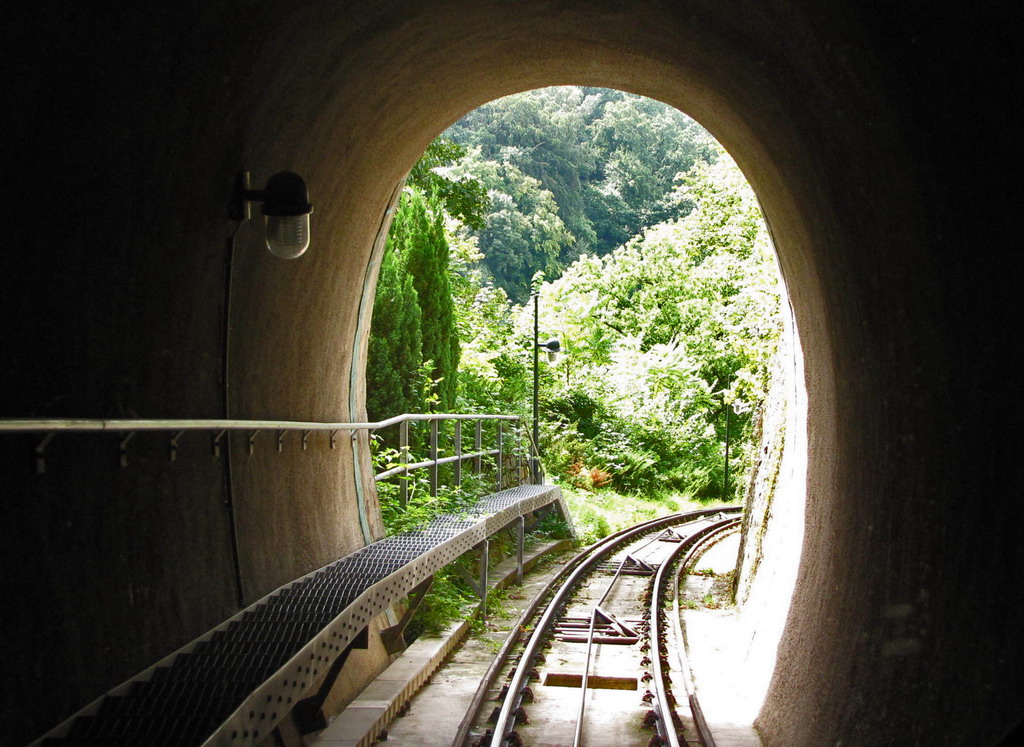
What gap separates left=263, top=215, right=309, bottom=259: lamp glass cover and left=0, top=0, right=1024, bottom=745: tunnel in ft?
0.73

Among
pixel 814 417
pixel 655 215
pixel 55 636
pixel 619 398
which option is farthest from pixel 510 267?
pixel 55 636

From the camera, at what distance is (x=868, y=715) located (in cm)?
469

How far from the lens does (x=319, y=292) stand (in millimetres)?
7422

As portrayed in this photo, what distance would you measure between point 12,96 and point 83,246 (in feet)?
2.56

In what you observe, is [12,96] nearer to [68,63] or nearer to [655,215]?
[68,63]

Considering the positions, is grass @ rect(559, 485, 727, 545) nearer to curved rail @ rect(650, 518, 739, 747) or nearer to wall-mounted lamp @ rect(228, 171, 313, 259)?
curved rail @ rect(650, 518, 739, 747)

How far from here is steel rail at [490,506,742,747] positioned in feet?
24.6

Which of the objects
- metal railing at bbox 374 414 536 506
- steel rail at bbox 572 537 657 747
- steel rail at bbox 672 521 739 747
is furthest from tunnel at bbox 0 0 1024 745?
metal railing at bbox 374 414 536 506

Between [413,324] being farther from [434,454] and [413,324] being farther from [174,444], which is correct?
[174,444]

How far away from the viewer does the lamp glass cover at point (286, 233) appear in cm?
530

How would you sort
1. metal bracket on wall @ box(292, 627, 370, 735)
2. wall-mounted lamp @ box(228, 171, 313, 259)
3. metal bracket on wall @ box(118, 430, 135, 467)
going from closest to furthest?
metal bracket on wall @ box(118, 430, 135, 467) < wall-mounted lamp @ box(228, 171, 313, 259) < metal bracket on wall @ box(292, 627, 370, 735)

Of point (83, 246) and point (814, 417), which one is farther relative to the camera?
point (814, 417)

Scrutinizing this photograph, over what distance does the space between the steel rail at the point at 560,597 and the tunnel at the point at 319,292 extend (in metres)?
1.77

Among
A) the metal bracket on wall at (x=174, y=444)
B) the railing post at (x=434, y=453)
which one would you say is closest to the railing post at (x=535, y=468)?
the railing post at (x=434, y=453)
